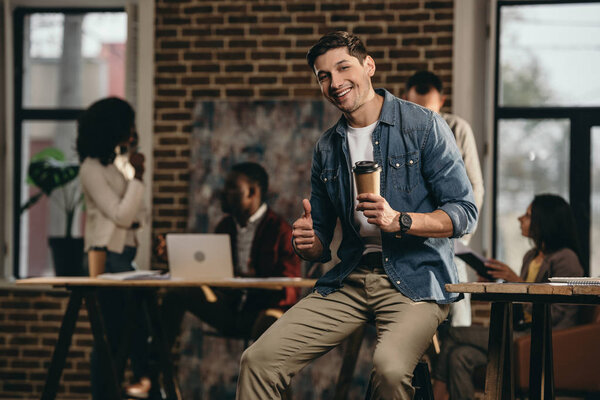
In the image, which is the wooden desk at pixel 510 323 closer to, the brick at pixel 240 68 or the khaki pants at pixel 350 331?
the khaki pants at pixel 350 331

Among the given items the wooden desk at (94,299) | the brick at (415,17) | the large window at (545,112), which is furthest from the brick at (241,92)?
the wooden desk at (94,299)

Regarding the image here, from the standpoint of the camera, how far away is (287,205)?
5.39 m

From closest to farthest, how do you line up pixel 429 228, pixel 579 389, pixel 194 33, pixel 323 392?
pixel 429 228
pixel 579 389
pixel 323 392
pixel 194 33

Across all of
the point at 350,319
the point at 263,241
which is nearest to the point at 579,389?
the point at 350,319

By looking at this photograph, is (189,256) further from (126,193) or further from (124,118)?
(124,118)

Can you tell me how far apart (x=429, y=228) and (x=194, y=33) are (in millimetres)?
3581

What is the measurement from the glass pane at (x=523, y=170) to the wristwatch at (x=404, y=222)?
10.1 ft

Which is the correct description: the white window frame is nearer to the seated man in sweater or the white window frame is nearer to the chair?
the seated man in sweater

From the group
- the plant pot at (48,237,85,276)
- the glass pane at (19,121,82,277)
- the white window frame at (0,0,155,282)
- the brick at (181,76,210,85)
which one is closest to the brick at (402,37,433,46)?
the brick at (181,76,210,85)

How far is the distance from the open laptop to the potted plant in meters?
1.56

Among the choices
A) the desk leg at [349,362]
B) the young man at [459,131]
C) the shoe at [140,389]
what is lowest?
the shoe at [140,389]

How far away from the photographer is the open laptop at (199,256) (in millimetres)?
4168

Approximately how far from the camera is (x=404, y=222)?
245 cm

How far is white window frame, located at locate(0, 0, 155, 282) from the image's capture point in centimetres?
560
